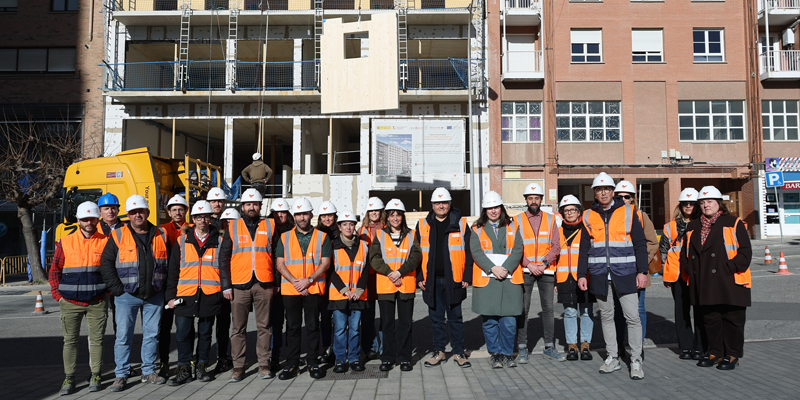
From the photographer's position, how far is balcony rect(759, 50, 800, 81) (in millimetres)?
22688

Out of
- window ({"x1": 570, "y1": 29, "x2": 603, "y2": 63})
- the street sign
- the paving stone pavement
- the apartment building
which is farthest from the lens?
window ({"x1": 570, "y1": 29, "x2": 603, "y2": 63})

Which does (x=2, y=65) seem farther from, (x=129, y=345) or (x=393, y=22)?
(x=129, y=345)

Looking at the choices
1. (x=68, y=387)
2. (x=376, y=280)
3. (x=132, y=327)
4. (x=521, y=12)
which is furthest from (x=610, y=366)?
(x=521, y=12)

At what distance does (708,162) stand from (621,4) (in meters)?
7.83

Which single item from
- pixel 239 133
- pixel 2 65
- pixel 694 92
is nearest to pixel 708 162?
pixel 694 92

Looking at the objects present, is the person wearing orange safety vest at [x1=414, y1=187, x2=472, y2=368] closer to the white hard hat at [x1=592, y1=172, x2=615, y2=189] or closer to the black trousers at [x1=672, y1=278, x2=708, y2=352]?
the white hard hat at [x1=592, y1=172, x2=615, y2=189]

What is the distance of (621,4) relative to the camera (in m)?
23.1

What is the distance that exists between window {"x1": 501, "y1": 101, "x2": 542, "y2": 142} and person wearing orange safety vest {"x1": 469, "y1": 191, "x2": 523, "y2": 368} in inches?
677

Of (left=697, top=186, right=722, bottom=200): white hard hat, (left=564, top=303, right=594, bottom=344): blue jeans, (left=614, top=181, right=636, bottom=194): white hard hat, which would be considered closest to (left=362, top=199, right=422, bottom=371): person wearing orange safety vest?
(left=564, top=303, right=594, bottom=344): blue jeans

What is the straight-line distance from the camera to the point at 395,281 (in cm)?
595

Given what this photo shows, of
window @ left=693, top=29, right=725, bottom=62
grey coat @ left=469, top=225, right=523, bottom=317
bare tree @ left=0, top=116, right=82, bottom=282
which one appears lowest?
grey coat @ left=469, top=225, right=523, bottom=317

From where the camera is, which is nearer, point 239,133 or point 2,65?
point 2,65

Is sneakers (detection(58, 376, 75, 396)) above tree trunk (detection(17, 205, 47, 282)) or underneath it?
underneath

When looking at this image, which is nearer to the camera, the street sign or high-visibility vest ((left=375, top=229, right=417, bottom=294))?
high-visibility vest ((left=375, top=229, right=417, bottom=294))
